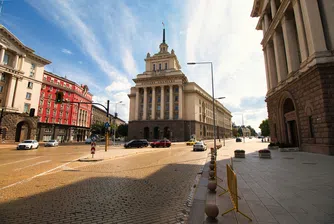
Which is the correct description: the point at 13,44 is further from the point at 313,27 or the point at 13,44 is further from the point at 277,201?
the point at 313,27

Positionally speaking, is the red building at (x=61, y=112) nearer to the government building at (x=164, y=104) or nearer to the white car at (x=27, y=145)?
the white car at (x=27, y=145)

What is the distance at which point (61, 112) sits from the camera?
188 feet

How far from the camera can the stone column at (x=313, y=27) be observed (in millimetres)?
16422

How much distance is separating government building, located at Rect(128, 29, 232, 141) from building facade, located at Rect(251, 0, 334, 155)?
33.3 metres

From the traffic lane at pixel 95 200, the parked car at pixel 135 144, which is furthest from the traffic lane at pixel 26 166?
the parked car at pixel 135 144

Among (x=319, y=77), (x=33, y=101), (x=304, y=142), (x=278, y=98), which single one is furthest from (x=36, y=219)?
(x=33, y=101)

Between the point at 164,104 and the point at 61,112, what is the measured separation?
37.1m

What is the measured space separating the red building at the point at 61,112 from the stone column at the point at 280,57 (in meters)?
47.7

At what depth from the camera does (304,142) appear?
18.7 meters

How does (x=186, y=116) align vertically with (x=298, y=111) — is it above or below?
above

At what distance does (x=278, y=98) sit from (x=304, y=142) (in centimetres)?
821

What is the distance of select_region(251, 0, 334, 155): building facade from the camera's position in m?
15.5

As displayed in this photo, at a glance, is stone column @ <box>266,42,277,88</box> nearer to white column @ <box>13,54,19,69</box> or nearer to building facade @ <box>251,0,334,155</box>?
building facade @ <box>251,0,334,155</box>

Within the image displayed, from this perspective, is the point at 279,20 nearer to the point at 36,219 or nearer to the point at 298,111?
the point at 298,111
